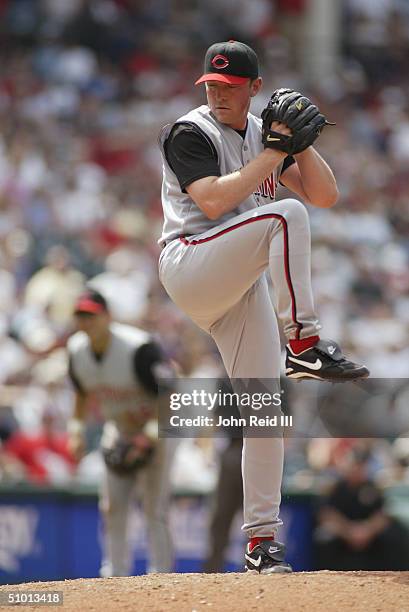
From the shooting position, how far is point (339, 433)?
871cm

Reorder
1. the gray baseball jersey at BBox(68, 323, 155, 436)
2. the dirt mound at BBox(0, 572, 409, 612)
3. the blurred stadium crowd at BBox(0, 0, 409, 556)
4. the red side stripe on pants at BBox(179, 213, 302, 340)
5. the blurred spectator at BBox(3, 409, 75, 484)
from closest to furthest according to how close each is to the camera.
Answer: the dirt mound at BBox(0, 572, 409, 612) < the red side stripe on pants at BBox(179, 213, 302, 340) < the gray baseball jersey at BBox(68, 323, 155, 436) < the blurred spectator at BBox(3, 409, 75, 484) < the blurred stadium crowd at BBox(0, 0, 409, 556)

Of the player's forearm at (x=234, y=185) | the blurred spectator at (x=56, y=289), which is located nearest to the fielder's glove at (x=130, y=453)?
the player's forearm at (x=234, y=185)

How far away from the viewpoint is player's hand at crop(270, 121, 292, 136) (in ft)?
15.4

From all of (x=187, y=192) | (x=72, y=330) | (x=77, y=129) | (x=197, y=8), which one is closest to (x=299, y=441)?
(x=72, y=330)

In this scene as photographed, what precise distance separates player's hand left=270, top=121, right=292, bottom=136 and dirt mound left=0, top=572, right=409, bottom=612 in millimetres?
1733

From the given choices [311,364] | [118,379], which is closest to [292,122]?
[311,364]

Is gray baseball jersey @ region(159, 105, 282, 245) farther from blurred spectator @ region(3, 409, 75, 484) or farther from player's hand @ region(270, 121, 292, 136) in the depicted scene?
blurred spectator @ region(3, 409, 75, 484)

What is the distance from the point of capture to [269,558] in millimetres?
5070

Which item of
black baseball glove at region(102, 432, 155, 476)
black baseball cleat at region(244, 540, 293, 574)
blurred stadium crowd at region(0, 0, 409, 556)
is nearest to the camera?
black baseball cleat at region(244, 540, 293, 574)

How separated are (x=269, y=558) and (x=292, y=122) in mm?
1787

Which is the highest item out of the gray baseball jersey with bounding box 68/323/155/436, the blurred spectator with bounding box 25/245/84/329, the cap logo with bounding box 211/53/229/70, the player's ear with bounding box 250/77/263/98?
the blurred spectator with bounding box 25/245/84/329

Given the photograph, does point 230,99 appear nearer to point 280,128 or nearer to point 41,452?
point 280,128

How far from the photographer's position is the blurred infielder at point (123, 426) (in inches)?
305

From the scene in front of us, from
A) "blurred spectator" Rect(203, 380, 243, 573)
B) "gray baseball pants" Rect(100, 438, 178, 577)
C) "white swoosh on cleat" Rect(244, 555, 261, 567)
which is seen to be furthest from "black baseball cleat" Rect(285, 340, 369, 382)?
"blurred spectator" Rect(203, 380, 243, 573)
